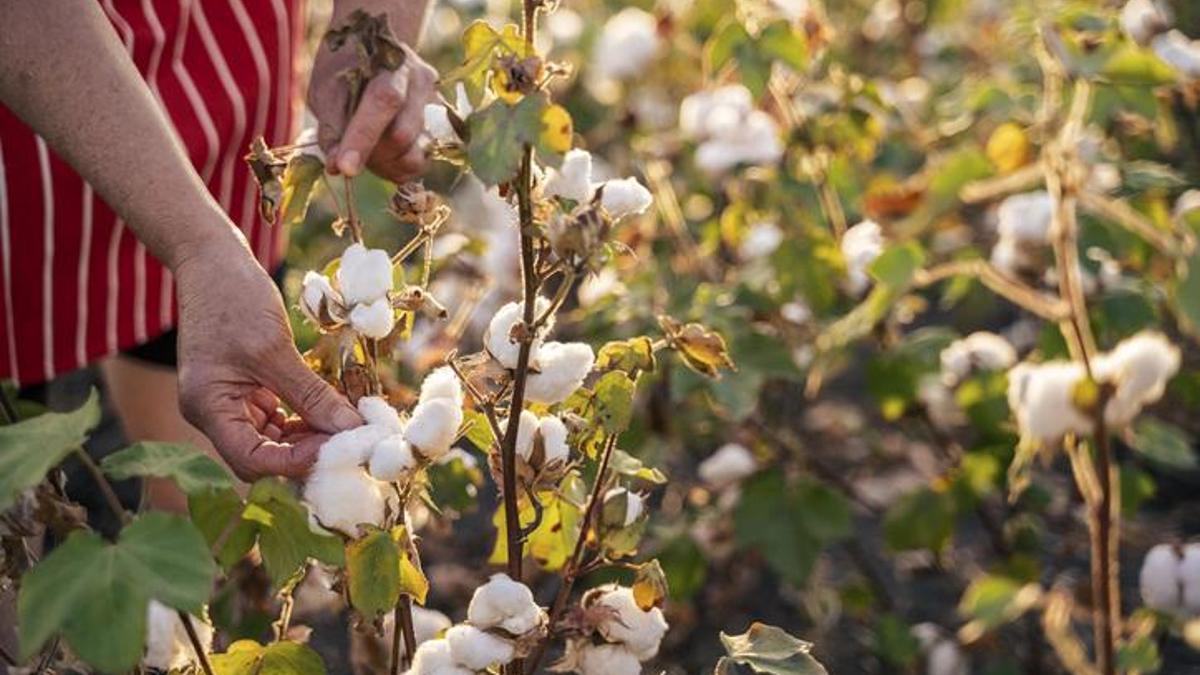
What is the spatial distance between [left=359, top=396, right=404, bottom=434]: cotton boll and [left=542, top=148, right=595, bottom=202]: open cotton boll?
167 mm

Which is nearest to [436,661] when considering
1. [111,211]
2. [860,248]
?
[111,211]

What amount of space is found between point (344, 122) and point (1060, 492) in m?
1.69

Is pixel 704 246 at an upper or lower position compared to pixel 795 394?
upper

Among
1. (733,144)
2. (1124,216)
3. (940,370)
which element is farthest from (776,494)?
(1124,216)

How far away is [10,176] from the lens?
160 cm

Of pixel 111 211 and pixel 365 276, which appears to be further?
pixel 111 211

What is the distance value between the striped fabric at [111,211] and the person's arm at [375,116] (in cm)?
31

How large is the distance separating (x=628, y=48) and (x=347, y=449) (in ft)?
5.76

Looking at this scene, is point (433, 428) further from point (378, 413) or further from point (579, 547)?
point (579, 547)

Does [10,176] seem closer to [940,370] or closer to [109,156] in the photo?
[109,156]

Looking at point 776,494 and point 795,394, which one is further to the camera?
point 795,394

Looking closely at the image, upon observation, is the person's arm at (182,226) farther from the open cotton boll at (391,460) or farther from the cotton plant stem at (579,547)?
the cotton plant stem at (579,547)

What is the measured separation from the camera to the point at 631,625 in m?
1.17

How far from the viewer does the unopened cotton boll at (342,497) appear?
3.48ft
